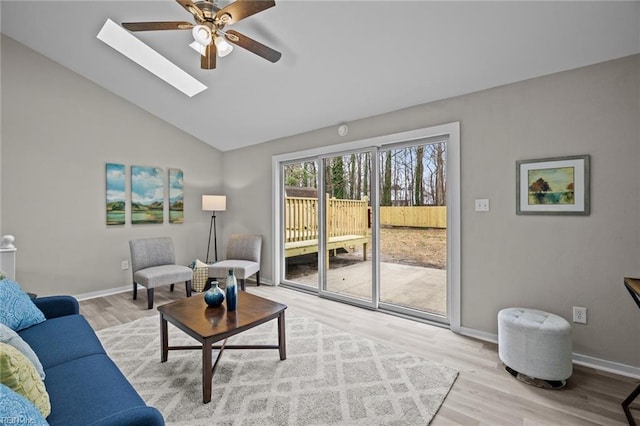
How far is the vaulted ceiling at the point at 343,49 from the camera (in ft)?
6.88

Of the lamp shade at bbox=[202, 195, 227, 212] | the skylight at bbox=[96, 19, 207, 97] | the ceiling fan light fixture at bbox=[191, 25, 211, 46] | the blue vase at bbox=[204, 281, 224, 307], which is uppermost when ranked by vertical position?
the skylight at bbox=[96, 19, 207, 97]

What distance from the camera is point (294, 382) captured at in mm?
2070

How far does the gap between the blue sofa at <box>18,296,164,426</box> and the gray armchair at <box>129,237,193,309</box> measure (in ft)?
5.01

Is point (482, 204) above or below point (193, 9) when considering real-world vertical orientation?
below

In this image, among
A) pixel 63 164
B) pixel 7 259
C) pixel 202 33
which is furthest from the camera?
pixel 63 164

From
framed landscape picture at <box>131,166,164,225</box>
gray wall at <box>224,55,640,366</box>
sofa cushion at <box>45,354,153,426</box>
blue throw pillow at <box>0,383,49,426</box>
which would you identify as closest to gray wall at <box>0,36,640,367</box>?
gray wall at <box>224,55,640,366</box>

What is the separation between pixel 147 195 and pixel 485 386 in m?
4.87

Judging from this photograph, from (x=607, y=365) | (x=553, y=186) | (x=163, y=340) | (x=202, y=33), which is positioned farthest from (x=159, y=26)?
(x=607, y=365)

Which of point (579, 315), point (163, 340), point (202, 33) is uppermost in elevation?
point (202, 33)

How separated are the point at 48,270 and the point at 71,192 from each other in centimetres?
103

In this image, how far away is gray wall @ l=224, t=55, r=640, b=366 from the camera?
7.03ft

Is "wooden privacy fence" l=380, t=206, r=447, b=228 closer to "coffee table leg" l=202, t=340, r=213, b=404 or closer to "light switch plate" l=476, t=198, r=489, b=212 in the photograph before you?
"light switch plate" l=476, t=198, r=489, b=212

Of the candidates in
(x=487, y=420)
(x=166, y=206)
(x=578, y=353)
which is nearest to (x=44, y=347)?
(x=487, y=420)

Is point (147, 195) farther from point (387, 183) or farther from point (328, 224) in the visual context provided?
point (387, 183)
